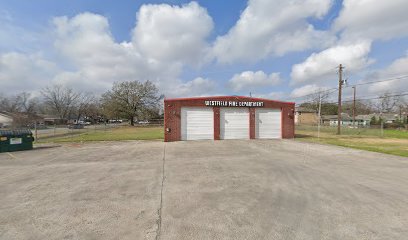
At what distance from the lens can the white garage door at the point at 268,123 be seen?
2212cm

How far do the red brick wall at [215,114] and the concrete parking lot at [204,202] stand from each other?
10.9 m

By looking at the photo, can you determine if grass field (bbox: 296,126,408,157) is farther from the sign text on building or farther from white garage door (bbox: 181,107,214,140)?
white garage door (bbox: 181,107,214,140)

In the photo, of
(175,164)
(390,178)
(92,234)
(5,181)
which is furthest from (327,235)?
(5,181)

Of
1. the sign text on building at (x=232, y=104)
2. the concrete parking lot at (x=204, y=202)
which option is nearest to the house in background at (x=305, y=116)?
the sign text on building at (x=232, y=104)

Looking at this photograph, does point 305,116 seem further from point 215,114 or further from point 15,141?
point 15,141

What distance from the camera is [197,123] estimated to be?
68.0ft

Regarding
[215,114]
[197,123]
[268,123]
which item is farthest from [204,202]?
[268,123]

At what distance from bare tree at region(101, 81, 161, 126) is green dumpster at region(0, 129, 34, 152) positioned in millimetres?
38223

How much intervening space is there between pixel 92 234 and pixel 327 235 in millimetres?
4061

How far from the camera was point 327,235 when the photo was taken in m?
3.74

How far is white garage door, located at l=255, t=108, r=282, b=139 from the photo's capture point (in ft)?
72.6

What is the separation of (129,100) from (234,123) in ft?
127

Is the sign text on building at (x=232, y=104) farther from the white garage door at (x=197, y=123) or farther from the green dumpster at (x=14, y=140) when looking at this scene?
the green dumpster at (x=14, y=140)

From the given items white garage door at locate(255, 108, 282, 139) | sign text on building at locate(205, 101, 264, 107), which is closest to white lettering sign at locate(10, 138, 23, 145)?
sign text on building at locate(205, 101, 264, 107)
